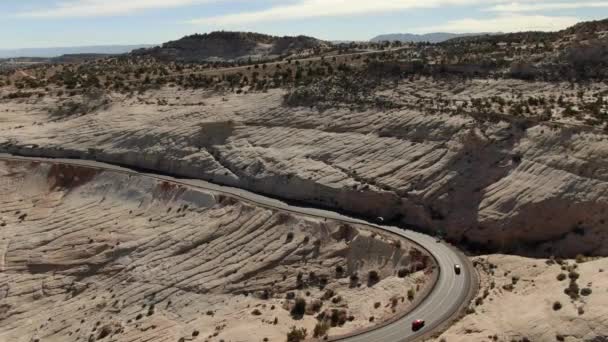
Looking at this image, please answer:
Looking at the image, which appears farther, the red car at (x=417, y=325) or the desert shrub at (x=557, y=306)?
the red car at (x=417, y=325)

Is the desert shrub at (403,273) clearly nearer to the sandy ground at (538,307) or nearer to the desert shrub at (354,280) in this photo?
the desert shrub at (354,280)

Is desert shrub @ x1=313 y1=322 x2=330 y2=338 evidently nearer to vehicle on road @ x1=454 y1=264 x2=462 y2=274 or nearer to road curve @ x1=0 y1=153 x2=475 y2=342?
road curve @ x1=0 y1=153 x2=475 y2=342

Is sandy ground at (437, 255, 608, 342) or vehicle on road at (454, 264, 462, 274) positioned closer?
sandy ground at (437, 255, 608, 342)

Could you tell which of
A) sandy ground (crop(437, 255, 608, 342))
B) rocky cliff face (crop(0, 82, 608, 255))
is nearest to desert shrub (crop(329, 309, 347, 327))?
sandy ground (crop(437, 255, 608, 342))

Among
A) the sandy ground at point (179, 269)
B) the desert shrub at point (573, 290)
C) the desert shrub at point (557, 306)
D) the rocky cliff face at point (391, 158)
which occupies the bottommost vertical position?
the sandy ground at point (179, 269)

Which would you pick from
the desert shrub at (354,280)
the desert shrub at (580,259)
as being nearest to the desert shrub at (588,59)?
the desert shrub at (580,259)

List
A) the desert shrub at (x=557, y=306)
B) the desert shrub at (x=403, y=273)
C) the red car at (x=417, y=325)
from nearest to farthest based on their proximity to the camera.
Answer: the desert shrub at (x=557, y=306) < the red car at (x=417, y=325) < the desert shrub at (x=403, y=273)

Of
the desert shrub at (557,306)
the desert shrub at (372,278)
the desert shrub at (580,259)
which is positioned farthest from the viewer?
the desert shrub at (372,278)
